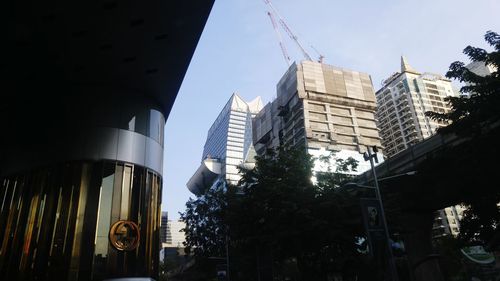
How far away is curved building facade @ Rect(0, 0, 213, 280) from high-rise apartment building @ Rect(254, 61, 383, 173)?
85277 mm

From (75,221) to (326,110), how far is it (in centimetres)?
9920

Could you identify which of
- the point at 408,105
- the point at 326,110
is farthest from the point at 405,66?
the point at 326,110

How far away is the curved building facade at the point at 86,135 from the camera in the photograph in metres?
18.1

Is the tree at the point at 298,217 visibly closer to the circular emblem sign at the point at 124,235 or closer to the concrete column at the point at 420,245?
the concrete column at the point at 420,245

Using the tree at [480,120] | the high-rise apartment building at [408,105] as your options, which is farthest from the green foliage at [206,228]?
the high-rise apartment building at [408,105]

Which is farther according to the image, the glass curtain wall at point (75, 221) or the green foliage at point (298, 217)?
the green foliage at point (298, 217)

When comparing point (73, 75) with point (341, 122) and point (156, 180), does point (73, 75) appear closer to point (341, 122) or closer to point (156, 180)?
point (156, 180)

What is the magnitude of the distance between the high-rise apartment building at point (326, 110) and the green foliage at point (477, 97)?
287ft

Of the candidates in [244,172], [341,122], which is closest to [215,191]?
[244,172]

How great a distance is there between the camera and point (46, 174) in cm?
2066

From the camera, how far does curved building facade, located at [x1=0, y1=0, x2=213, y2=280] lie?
1814cm

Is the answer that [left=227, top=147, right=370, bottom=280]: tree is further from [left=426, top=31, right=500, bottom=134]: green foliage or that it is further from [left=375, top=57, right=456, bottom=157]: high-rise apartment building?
[left=375, top=57, right=456, bottom=157]: high-rise apartment building

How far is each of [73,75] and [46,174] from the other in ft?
18.5

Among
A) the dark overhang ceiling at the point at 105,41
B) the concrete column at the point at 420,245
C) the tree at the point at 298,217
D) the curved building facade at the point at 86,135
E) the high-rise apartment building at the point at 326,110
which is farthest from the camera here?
the high-rise apartment building at the point at 326,110
